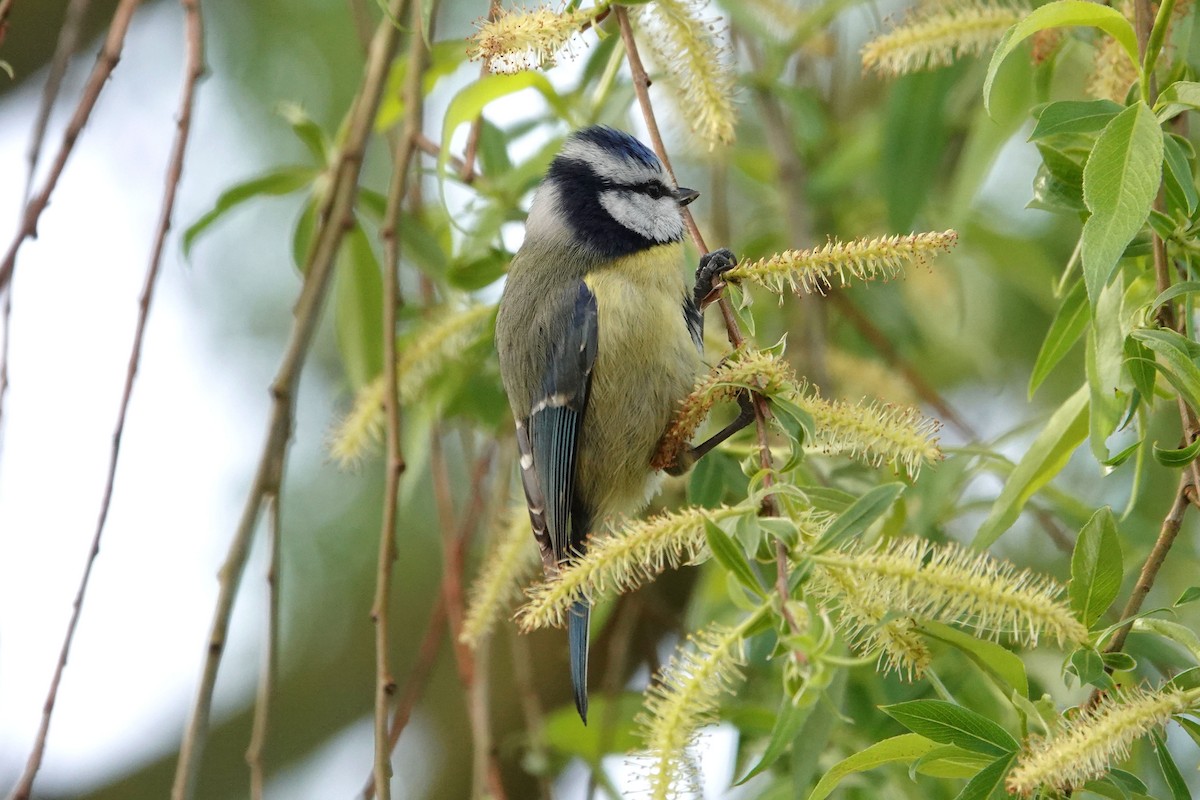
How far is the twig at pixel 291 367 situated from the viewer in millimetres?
1600

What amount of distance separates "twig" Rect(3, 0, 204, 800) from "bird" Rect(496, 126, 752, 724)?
591 millimetres

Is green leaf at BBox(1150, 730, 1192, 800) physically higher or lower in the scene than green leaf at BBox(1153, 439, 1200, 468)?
lower

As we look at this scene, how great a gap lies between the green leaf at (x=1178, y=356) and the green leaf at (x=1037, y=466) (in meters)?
0.30

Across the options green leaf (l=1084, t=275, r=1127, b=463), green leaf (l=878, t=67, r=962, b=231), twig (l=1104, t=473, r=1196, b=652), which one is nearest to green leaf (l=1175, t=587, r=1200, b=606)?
twig (l=1104, t=473, r=1196, b=652)

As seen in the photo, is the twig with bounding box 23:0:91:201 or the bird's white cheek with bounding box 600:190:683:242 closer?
the twig with bounding box 23:0:91:201

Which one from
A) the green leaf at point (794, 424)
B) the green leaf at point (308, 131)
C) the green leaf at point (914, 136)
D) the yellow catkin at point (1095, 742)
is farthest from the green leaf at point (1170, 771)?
the green leaf at point (308, 131)

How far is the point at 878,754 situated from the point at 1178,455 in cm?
43

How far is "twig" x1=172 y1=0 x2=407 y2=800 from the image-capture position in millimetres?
1600

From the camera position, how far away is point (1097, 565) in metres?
1.22

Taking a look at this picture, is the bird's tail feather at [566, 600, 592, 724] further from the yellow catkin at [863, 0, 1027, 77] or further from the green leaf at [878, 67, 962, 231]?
the green leaf at [878, 67, 962, 231]

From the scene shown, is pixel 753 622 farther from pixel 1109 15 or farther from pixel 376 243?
pixel 376 243

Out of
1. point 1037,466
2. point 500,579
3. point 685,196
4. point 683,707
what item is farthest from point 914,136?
point 683,707

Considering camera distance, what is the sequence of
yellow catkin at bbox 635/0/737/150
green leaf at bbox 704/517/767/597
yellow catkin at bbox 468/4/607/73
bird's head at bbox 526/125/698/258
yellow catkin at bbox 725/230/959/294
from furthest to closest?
1. bird's head at bbox 526/125/698/258
2. yellow catkin at bbox 635/0/737/150
3. yellow catkin at bbox 468/4/607/73
4. yellow catkin at bbox 725/230/959/294
5. green leaf at bbox 704/517/767/597

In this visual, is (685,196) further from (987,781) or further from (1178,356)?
(987,781)
